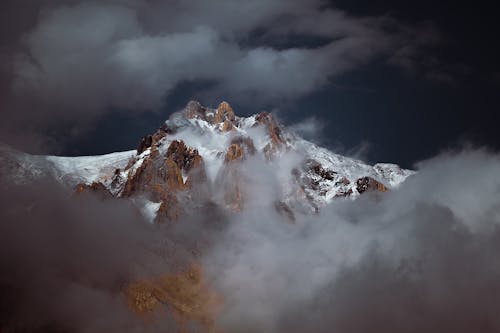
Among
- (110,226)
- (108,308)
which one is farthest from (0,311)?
(110,226)

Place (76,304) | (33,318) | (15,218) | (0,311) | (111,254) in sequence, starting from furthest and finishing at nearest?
1. (111,254)
2. (76,304)
3. (33,318)
4. (0,311)
5. (15,218)

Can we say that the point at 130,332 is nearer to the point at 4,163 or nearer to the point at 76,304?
the point at 76,304

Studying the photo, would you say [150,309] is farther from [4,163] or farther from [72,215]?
[4,163]

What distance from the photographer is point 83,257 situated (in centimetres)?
16100

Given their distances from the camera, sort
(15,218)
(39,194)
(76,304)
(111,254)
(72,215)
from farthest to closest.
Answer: (111,254) < (76,304) < (72,215) < (39,194) < (15,218)

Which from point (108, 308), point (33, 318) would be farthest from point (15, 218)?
point (108, 308)

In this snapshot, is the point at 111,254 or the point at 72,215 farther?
the point at 111,254

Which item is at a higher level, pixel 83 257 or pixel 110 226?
pixel 110 226

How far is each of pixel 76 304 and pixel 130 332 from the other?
25.0 m

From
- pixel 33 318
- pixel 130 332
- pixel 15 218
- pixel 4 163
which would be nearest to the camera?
pixel 4 163

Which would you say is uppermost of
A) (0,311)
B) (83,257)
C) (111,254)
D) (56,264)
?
(111,254)

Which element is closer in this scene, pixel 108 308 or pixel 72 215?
pixel 72 215

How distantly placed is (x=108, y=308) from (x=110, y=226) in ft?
93.5

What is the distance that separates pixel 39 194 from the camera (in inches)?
4601
